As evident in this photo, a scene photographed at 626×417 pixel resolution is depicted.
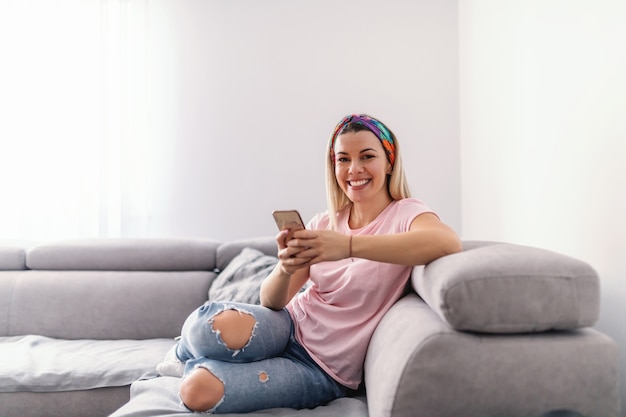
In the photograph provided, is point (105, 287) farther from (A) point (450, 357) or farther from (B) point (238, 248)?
(A) point (450, 357)

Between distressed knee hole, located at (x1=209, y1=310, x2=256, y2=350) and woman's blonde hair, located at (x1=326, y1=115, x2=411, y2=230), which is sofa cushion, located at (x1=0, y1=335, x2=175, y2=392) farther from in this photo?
woman's blonde hair, located at (x1=326, y1=115, x2=411, y2=230)

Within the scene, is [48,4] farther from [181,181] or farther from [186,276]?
[186,276]

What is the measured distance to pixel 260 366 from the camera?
52.4 inches

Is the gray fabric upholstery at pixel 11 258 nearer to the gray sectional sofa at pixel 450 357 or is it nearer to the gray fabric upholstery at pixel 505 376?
the gray sectional sofa at pixel 450 357

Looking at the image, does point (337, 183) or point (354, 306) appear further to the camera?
point (337, 183)

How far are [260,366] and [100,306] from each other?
126 centimetres

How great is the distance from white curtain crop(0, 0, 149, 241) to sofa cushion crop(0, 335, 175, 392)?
1.01 metres

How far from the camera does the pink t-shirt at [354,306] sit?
4.55 ft

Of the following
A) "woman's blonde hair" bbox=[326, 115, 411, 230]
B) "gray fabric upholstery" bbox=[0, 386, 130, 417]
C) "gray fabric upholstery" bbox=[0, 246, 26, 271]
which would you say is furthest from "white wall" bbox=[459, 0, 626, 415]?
"gray fabric upholstery" bbox=[0, 246, 26, 271]

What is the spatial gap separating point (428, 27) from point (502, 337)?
242 centimetres

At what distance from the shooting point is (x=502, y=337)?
Answer: 0.99m

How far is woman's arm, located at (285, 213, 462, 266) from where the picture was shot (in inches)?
47.4

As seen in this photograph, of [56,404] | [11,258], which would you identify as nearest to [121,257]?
[11,258]

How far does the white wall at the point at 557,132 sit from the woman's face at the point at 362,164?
1.83ft
